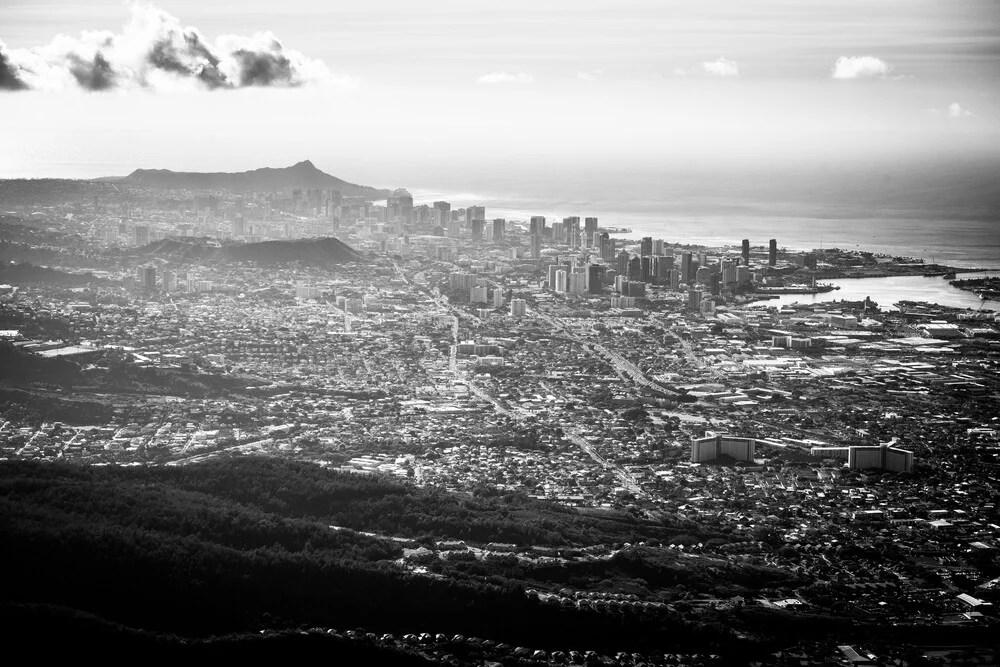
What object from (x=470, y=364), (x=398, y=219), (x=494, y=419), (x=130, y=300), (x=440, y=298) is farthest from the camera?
(x=398, y=219)

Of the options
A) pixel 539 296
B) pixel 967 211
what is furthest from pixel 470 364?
pixel 967 211

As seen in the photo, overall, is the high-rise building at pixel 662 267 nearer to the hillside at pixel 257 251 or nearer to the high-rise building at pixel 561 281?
the high-rise building at pixel 561 281

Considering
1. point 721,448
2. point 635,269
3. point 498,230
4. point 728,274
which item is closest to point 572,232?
point 498,230

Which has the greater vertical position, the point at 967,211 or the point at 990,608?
the point at 967,211

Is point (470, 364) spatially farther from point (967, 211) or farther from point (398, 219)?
point (967, 211)

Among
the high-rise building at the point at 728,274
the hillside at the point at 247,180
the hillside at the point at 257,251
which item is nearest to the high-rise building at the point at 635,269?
the high-rise building at the point at 728,274

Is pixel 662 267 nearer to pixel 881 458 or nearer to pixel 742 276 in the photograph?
pixel 742 276
